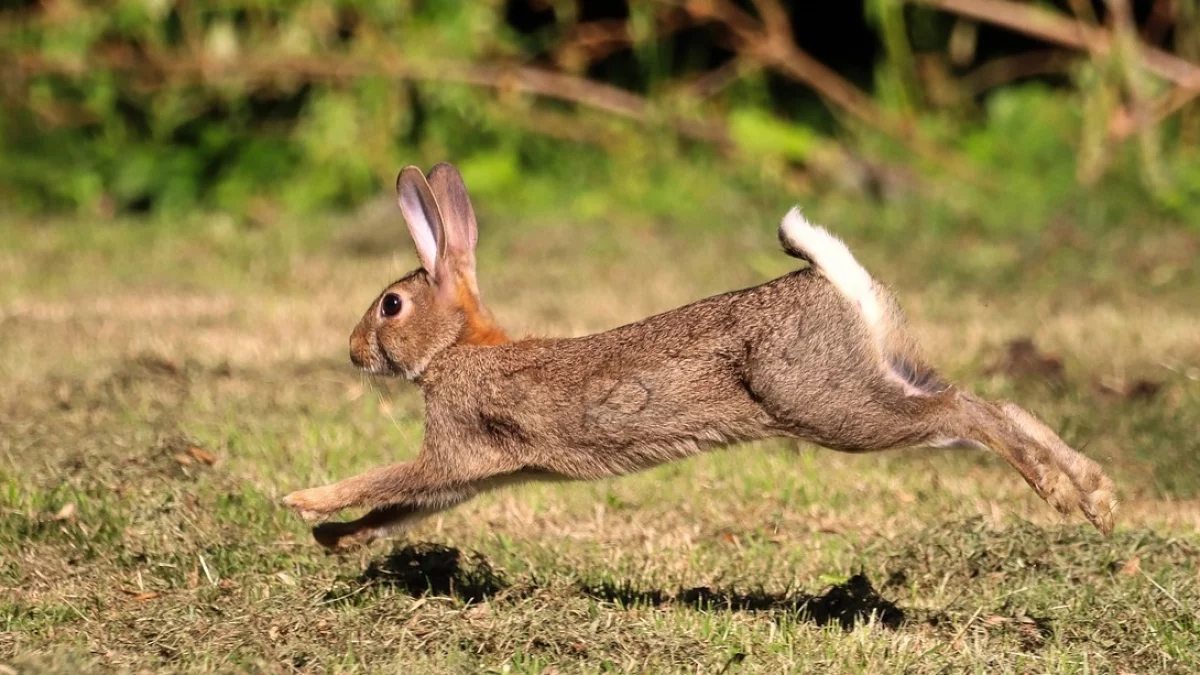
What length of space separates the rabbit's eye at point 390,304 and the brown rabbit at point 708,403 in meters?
0.24

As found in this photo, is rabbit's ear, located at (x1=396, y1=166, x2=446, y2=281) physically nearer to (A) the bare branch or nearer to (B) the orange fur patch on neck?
(B) the orange fur patch on neck

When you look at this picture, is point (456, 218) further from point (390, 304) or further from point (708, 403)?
point (708, 403)

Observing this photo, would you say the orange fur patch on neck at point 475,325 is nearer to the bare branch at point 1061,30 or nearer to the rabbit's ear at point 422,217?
the rabbit's ear at point 422,217

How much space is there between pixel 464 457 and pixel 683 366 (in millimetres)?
631

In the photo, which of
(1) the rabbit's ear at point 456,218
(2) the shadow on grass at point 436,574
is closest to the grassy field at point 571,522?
(2) the shadow on grass at point 436,574

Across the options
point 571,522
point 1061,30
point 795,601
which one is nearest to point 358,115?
point 1061,30

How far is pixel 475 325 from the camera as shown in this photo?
15.6ft

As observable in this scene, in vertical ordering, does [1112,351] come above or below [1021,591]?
above

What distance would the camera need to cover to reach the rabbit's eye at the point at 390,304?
4781mm

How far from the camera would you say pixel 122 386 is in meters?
6.37

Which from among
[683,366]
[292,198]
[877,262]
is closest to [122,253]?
[292,198]

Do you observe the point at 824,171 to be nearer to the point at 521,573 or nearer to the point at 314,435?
the point at 314,435

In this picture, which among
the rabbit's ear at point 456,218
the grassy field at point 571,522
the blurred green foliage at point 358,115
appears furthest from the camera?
the blurred green foliage at point 358,115

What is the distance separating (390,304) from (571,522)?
836 millimetres
